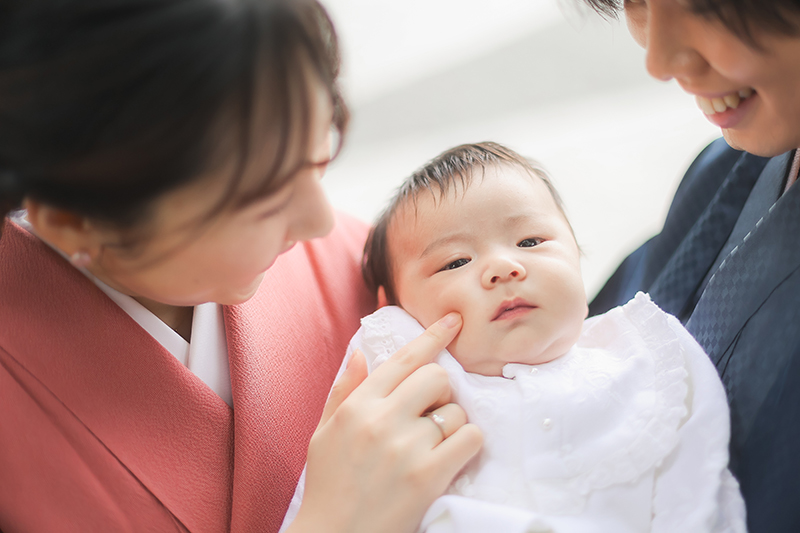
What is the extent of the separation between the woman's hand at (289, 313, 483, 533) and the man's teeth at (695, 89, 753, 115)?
0.55 m

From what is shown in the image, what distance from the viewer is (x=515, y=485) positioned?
90 cm

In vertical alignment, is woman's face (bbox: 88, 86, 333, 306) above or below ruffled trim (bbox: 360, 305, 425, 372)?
above

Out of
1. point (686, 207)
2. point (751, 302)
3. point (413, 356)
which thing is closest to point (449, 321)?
point (413, 356)

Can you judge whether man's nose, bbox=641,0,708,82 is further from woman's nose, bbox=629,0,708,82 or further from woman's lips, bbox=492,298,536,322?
woman's lips, bbox=492,298,536,322

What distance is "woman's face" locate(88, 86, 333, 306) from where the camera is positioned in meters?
0.67

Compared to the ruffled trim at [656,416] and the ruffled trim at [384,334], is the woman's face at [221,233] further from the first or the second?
the ruffled trim at [656,416]

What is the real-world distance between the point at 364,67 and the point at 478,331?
2.37 metres

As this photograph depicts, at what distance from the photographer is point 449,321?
101 centimetres

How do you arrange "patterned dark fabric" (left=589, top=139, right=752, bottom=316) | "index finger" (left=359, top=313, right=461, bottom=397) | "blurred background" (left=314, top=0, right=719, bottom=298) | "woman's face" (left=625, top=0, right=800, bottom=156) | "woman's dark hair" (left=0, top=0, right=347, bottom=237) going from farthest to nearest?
"blurred background" (left=314, top=0, right=719, bottom=298), "patterned dark fabric" (left=589, top=139, right=752, bottom=316), "index finger" (left=359, top=313, right=461, bottom=397), "woman's face" (left=625, top=0, right=800, bottom=156), "woman's dark hair" (left=0, top=0, right=347, bottom=237)

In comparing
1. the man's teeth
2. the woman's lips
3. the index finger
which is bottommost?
the woman's lips

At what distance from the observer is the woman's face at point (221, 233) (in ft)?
2.20

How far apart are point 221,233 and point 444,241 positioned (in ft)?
1.55

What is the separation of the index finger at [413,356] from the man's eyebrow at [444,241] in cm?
14

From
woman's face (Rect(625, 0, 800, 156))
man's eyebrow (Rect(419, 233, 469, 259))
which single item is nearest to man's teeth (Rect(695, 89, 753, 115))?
woman's face (Rect(625, 0, 800, 156))
